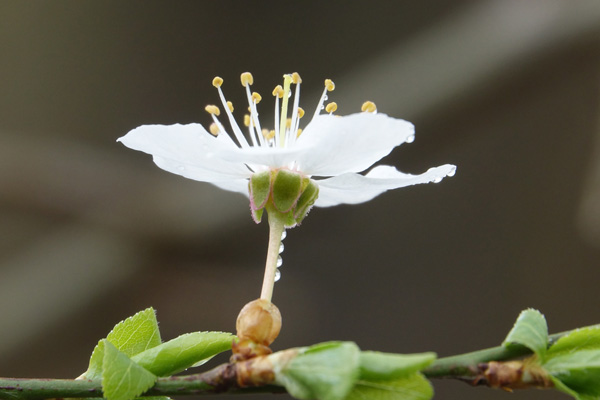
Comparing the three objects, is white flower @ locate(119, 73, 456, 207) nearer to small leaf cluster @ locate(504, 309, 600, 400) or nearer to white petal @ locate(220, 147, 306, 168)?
white petal @ locate(220, 147, 306, 168)

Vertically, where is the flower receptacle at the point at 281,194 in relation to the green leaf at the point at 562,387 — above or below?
above

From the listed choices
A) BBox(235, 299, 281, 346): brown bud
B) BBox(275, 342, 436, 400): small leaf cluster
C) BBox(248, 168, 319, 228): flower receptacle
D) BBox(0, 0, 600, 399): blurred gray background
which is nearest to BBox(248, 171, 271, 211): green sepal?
BBox(248, 168, 319, 228): flower receptacle

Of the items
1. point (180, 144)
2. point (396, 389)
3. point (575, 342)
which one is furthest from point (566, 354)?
point (180, 144)

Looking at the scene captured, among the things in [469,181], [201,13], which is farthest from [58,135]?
[469,181]

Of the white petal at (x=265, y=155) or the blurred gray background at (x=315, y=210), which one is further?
the blurred gray background at (x=315, y=210)

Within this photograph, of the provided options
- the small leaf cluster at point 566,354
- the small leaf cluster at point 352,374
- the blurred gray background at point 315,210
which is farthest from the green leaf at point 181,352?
the blurred gray background at point 315,210

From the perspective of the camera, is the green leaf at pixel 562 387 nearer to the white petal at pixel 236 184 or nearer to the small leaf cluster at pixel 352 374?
the small leaf cluster at pixel 352 374
